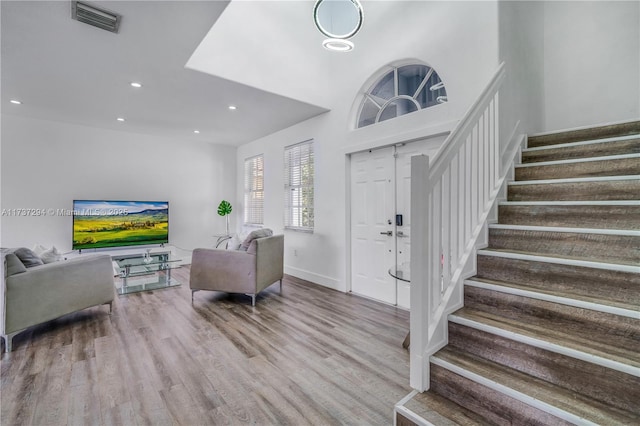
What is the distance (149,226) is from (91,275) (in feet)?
8.97

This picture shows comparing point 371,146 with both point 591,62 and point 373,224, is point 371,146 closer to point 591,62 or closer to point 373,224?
point 373,224

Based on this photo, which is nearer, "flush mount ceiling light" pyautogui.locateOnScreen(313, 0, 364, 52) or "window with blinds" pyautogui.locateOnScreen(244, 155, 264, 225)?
"flush mount ceiling light" pyautogui.locateOnScreen(313, 0, 364, 52)

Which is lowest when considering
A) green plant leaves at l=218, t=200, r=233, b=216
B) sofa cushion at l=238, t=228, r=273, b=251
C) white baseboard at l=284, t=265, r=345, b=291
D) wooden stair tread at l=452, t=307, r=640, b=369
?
white baseboard at l=284, t=265, r=345, b=291

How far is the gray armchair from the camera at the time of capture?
365 cm

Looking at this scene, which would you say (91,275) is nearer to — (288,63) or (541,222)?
(288,63)

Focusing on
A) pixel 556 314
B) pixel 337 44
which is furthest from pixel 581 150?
pixel 337 44

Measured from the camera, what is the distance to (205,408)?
1808 millimetres

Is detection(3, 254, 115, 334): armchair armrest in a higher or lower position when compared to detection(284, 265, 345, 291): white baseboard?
higher

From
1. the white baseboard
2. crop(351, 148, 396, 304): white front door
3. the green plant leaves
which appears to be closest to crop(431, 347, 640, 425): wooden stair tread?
crop(351, 148, 396, 304): white front door

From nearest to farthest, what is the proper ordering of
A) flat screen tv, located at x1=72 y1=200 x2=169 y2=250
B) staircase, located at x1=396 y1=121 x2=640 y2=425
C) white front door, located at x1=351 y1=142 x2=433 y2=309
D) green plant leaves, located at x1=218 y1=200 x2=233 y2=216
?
staircase, located at x1=396 y1=121 x2=640 y2=425, white front door, located at x1=351 y1=142 x2=433 y2=309, flat screen tv, located at x1=72 y1=200 x2=169 y2=250, green plant leaves, located at x1=218 y1=200 x2=233 y2=216

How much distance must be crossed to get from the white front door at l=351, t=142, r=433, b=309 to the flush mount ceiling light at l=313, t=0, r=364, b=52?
55.6 inches

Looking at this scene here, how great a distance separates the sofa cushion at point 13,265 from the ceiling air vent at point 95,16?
2.14 meters

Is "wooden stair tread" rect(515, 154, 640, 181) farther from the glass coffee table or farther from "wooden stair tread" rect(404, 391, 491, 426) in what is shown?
the glass coffee table

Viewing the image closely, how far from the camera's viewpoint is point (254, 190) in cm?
648
